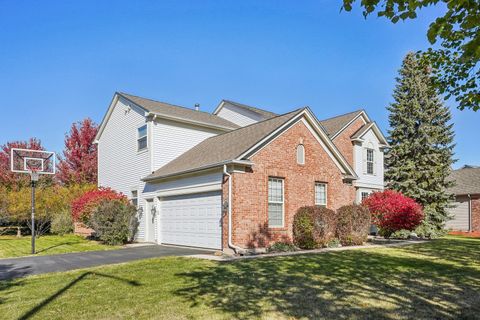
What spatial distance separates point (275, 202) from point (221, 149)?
3463 mm

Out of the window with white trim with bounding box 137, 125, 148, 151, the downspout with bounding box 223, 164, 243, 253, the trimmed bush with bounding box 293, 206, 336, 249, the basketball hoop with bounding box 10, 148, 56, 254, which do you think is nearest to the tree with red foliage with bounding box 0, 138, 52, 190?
the basketball hoop with bounding box 10, 148, 56, 254

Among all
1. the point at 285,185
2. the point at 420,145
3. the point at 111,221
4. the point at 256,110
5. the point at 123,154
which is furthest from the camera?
the point at 256,110

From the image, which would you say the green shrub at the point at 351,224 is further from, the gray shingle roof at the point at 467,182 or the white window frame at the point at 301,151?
the gray shingle roof at the point at 467,182

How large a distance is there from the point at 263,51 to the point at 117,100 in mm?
9721

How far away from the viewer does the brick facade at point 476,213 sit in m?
30.0

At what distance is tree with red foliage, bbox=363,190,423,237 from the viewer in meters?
18.8

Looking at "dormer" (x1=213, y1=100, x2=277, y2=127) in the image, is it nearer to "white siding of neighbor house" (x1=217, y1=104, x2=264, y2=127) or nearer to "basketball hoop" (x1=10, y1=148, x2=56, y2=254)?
"white siding of neighbor house" (x1=217, y1=104, x2=264, y2=127)

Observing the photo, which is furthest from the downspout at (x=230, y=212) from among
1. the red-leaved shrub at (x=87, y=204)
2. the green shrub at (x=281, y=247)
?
the red-leaved shrub at (x=87, y=204)

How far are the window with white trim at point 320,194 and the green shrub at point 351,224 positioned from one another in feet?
3.58

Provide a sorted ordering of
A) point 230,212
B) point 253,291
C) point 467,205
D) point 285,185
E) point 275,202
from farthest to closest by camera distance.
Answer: point 467,205, point 285,185, point 275,202, point 230,212, point 253,291

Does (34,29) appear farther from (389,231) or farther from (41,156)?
(389,231)

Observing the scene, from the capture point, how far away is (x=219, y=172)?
14539 mm

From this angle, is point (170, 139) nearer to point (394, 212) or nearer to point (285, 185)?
point (285, 185)

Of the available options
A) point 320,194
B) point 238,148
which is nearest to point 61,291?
point 238,148
